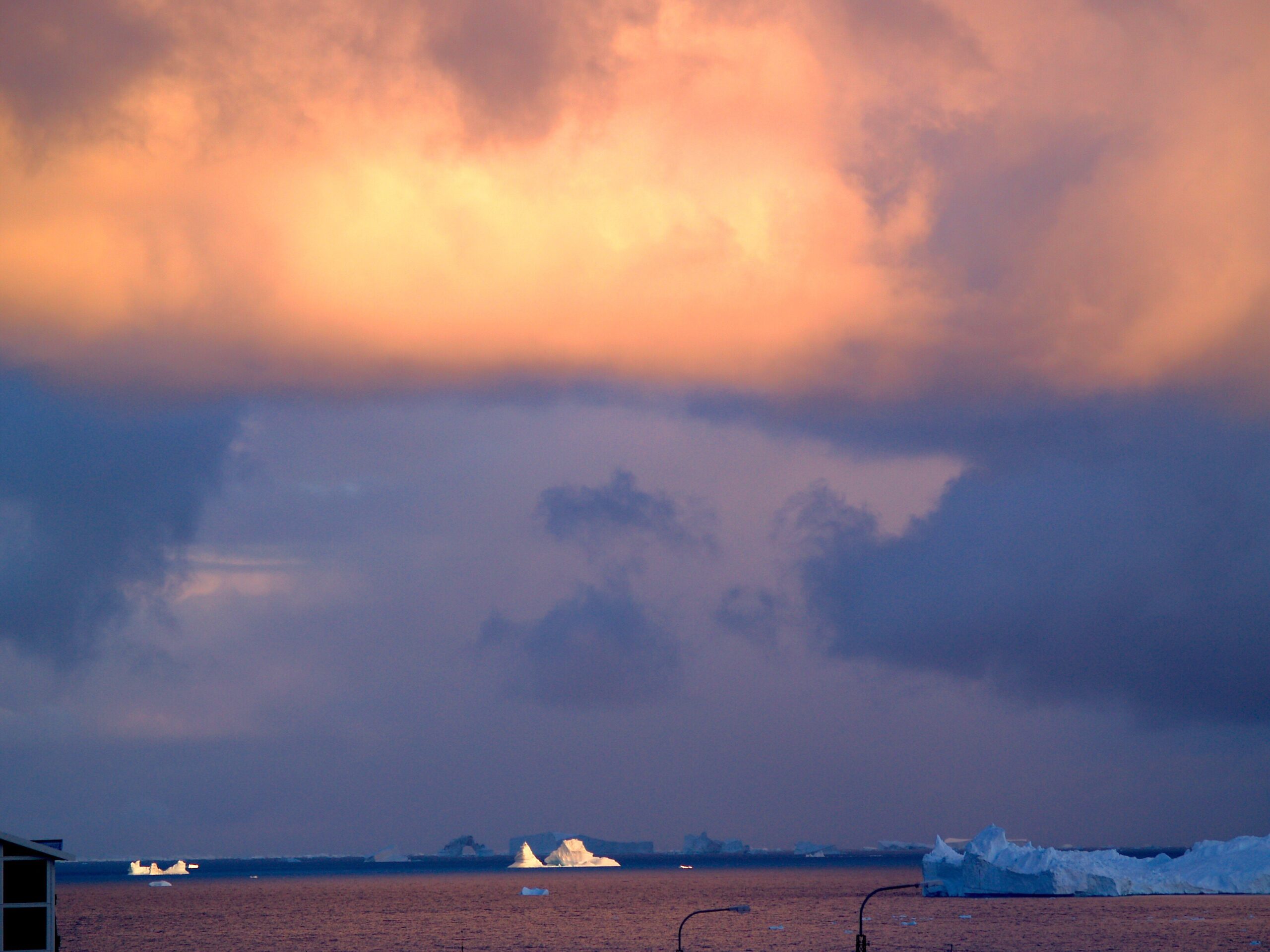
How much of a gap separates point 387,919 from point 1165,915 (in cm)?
8934

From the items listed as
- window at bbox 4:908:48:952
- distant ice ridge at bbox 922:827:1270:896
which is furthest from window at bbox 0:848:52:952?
distant ice ridge at bbox 922:827:1270:896

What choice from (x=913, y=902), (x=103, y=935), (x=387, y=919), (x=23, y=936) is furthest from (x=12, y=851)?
(x=913, y=902)

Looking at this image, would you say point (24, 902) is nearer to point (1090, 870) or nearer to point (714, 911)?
point (714, 911)

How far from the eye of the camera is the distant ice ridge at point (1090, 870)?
532 feet

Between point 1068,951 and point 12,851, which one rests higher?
point 12,851

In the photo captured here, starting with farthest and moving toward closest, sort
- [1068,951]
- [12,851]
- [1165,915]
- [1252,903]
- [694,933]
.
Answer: [1252,903]
[1165,915]
[694,933]
[1068,951]
[12,851]

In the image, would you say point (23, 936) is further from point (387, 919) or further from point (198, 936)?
point (387, 919)

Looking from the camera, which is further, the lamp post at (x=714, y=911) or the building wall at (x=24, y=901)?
the lamp post at (x=714, y=911)

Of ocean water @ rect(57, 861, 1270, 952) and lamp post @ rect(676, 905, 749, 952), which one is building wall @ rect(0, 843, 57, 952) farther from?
ocean water @ rect(57, 861, 1270, 952)

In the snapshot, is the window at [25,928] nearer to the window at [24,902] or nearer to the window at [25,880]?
the window at [24,902]

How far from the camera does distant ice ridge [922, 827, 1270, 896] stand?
162m

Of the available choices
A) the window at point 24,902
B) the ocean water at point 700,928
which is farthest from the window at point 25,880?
the ocean water at point 700,928

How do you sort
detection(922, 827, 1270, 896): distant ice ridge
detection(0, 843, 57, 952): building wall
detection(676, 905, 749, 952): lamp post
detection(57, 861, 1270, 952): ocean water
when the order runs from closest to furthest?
detection(0, 843, 57, 952): building wall, detection(676, 905, 749, 952): lamp post, detection(57, 861, 1270, 952): ocean water, detection(922, 827, 1270, 896): distant ice ridge

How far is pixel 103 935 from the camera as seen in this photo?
150 m
